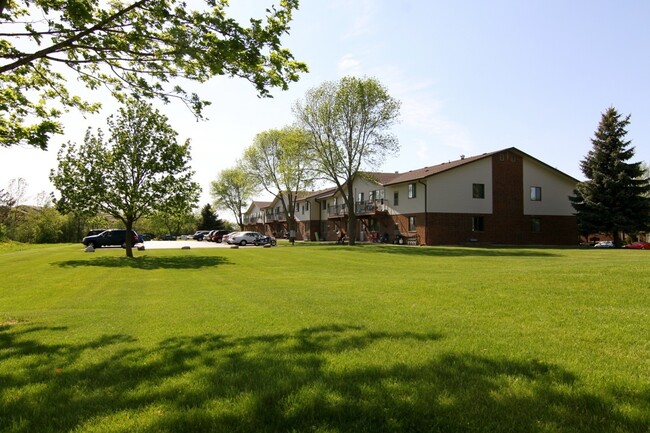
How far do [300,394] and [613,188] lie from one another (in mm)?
42474

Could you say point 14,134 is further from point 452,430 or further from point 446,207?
point 446,207

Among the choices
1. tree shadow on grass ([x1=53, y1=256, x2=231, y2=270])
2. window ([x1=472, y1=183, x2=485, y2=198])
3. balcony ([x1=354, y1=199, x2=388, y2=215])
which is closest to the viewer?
tree shadow on grass ([x1=53, y1=256, x2=231, y2=270])

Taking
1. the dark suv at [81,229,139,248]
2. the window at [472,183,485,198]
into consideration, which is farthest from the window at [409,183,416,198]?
the dark suv at [81,229,139,248]

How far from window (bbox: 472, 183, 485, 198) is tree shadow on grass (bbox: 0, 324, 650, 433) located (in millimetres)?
38474

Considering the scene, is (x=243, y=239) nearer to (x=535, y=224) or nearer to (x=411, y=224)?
(x=411, y=224)

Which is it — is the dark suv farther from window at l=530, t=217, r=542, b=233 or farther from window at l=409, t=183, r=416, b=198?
window at l=530, t=217, r=542, b=233

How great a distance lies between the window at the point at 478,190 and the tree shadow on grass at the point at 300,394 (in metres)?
38.5

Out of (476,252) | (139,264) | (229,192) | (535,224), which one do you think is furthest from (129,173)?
(229,192)

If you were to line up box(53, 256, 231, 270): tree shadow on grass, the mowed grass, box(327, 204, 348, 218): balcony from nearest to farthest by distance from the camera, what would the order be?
the mowed grass < box(53, 256, 231, 270): tree shadow on grass < box(327, 204, 348, 218): balcony

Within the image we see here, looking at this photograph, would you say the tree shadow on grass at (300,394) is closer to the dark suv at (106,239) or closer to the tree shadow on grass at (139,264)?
the tree shadow on grass at (139,264)

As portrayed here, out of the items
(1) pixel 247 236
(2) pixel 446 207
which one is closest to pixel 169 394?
(2) pixel 446 207

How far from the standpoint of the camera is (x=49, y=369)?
5.36 m

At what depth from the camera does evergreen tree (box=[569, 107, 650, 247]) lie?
3822cm

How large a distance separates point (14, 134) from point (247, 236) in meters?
42.5
